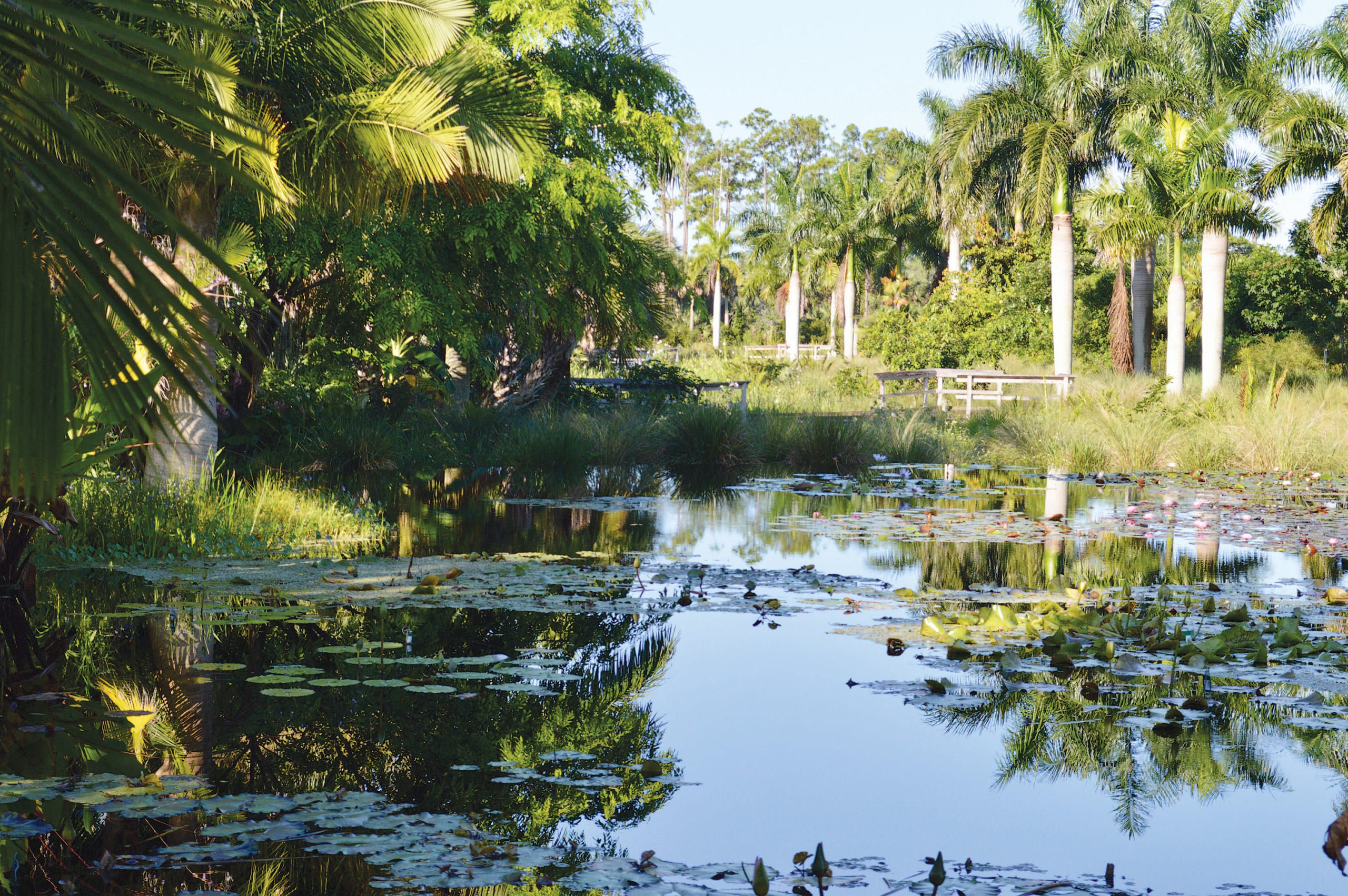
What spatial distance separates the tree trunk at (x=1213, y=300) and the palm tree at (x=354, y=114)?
1972 centimetres

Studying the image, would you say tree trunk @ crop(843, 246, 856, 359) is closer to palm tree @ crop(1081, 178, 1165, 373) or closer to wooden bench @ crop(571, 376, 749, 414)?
palm tree @ crop(1081, 178, 1165, 373)

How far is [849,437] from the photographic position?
17969 millimetres

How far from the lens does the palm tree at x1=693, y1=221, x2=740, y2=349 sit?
189 ft

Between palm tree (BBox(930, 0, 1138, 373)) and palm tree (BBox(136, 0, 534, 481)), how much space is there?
2114cm

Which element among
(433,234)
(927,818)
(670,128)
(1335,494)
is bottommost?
(927,818)

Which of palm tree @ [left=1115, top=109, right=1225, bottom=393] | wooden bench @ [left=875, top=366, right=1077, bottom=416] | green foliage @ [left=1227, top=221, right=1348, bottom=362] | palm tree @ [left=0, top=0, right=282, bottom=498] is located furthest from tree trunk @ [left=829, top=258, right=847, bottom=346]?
palm tree @ [left=0, top=0, right=282, bottom=498]

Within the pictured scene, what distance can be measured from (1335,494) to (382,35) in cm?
1137

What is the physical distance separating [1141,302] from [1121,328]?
903mm

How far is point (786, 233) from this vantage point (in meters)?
47.7

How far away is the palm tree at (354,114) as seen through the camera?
9.41m

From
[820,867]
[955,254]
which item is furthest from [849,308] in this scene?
[820,867]

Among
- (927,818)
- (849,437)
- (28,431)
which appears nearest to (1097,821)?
(927,818)

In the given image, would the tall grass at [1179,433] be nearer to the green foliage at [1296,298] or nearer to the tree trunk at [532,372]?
the tree trunk at [532,372]

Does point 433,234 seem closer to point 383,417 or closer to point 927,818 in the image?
point 383,417
